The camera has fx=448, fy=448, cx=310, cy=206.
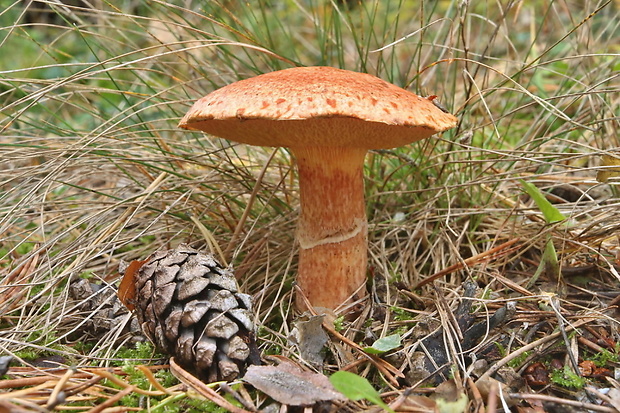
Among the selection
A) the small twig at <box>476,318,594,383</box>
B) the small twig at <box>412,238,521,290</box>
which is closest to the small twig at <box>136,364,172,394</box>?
the small twig at <box>476,318,594,383</box>

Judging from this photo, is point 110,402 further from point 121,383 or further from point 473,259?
point 473,259

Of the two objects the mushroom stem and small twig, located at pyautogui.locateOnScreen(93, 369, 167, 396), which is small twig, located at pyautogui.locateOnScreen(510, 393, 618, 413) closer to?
the mushroom stem

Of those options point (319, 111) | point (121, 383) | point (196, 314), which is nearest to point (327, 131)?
point (319, 111)

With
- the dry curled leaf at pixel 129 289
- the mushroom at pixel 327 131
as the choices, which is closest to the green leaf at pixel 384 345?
the mushroom at pixel 327 131

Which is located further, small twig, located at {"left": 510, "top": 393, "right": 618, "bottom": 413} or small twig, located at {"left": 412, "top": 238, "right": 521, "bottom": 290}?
small twig, located at {"left": 412, "top": 238, "right": 521, "bottom": 290}

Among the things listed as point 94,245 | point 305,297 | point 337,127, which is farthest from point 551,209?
point 94,245
